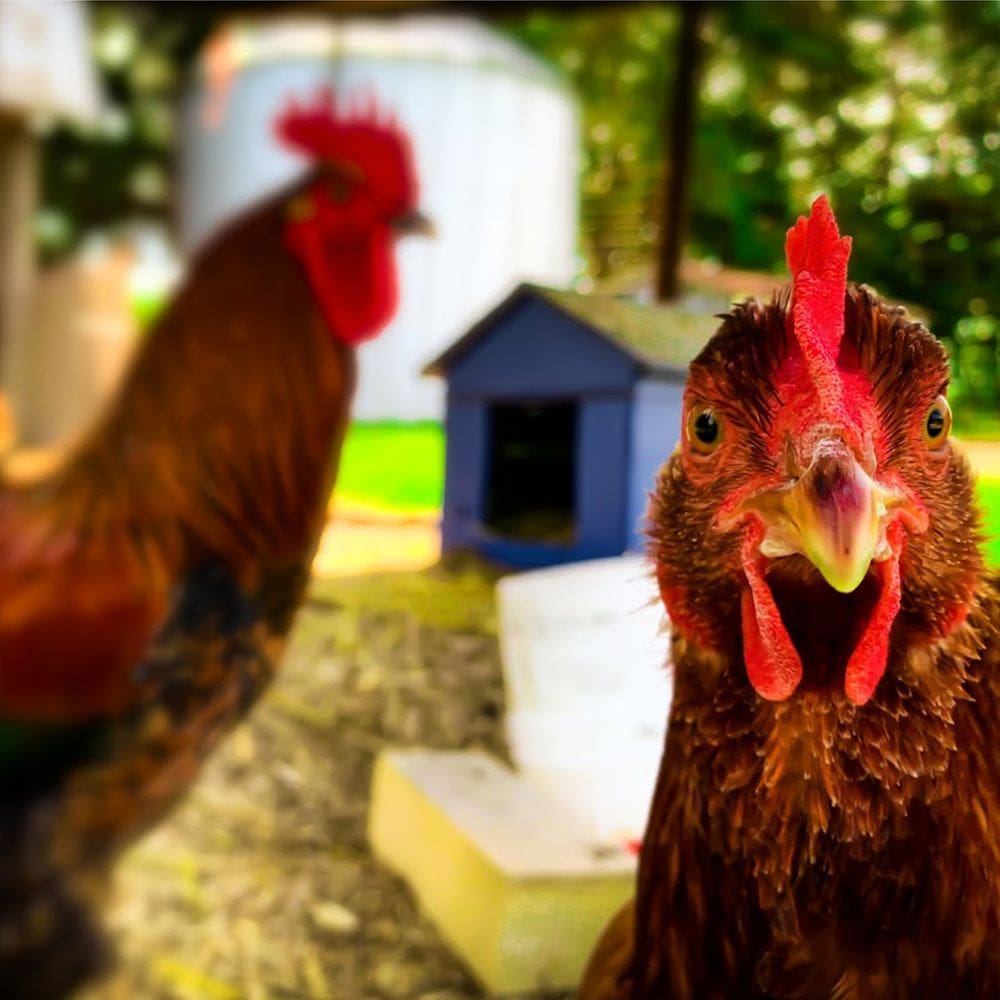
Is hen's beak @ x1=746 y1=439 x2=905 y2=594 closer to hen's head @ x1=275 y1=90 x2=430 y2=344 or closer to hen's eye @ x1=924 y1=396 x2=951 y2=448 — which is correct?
hen's eye @ x1=924 y1=396 x2=951 y2=448

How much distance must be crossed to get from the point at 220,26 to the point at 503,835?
2.42 ft

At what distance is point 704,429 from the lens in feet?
1.26

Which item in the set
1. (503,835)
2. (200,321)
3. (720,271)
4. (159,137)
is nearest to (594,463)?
(720,271)

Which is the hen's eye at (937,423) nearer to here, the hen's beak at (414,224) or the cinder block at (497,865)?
the cinder block at (497,865)

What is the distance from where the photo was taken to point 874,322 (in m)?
0.35

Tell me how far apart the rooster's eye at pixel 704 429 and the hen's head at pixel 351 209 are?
445 millimetres

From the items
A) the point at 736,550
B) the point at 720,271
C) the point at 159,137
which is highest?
the point at 159,137

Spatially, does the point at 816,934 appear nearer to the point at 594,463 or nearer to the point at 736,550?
the point at 736,550

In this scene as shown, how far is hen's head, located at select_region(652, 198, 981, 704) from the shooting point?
1.09ft

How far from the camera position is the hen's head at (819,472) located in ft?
1.09

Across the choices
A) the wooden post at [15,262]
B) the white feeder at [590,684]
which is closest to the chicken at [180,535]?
the wooden post at [15,262]

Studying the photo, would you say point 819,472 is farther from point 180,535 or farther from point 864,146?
point 180,535

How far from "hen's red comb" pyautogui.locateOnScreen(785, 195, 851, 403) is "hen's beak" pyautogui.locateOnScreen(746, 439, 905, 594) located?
3cm

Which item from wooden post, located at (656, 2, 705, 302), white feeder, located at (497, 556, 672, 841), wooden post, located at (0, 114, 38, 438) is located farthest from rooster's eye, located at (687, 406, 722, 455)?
wooden post, located at (0, 114, 38, 438)
